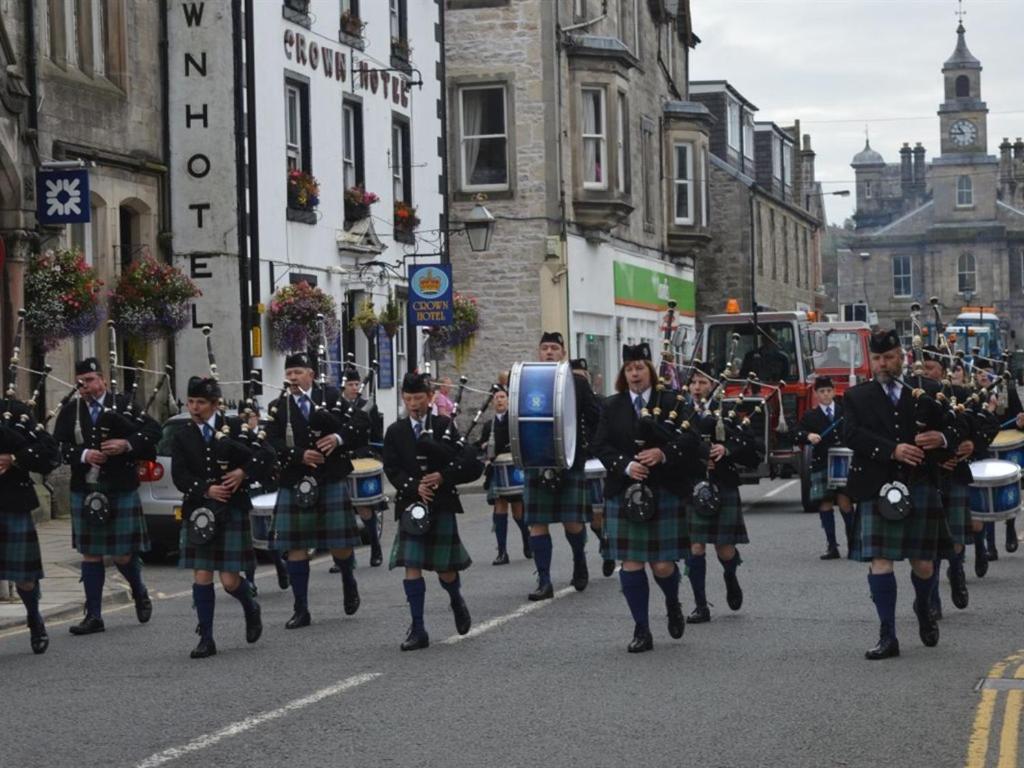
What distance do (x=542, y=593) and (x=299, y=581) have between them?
2.03 meters

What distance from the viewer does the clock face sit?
436ft

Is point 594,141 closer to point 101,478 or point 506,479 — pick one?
point 506,479

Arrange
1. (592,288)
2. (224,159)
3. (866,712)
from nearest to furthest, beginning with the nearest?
1. (866,712)
2. (224,159)
3. (592,288)

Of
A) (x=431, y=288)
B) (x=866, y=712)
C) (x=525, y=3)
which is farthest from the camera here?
(x=525, y=3)

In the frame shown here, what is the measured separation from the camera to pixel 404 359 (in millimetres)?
33031

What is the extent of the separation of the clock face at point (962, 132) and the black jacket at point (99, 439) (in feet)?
411

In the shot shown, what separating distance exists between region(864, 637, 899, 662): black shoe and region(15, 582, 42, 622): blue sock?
16.9 ft

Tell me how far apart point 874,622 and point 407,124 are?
21741 millimetres

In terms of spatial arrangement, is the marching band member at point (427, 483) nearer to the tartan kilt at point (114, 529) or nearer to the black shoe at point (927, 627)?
the tartan kilt at point (114, 529)

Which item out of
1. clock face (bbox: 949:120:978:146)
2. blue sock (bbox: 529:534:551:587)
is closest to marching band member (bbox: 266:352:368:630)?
blue sock (bbox: 529:534:551:587)

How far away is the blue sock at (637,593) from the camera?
1146 centimetres

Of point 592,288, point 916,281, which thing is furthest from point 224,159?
point 916,281

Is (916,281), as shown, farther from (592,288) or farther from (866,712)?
(866,712)

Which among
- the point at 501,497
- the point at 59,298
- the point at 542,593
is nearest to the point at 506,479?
the point at 501,497
